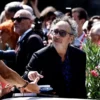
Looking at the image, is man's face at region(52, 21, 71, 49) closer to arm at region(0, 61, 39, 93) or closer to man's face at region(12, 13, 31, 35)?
arm at region(0, 61, 39, 93)

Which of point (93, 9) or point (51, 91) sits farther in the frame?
point (93, 9)

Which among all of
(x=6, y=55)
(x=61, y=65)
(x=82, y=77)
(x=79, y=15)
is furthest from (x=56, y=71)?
(x=79, y=15)

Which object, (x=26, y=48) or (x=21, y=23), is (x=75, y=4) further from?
(x=26, y=48)

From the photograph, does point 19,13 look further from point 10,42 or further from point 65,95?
point 65,95

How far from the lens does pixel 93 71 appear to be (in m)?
6.90

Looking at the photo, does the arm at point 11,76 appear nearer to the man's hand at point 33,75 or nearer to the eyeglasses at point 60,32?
the man's hand at point 33,75

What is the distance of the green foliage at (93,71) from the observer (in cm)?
689

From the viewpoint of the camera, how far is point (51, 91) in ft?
18.9

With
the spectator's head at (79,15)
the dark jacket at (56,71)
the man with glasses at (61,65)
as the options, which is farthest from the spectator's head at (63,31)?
the spectator's head at (79,15)

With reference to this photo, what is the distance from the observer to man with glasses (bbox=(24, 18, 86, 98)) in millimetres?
6367

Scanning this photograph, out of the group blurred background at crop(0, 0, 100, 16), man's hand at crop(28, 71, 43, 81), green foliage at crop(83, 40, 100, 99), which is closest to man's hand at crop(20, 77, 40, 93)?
man's hand at crop(28, 71, 43, 81)

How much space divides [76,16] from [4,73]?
534 centimetres

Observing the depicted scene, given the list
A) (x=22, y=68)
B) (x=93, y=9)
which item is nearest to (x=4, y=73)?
(x=22, y=68)

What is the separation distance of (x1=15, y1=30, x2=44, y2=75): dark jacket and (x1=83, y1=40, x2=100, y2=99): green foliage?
78cm
